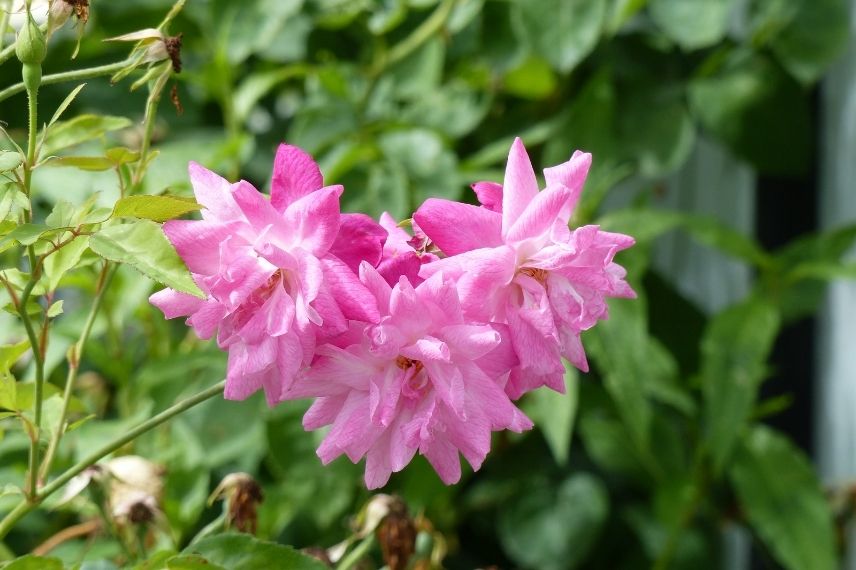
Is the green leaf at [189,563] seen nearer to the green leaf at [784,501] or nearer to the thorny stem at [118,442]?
the thorny stem at [118,442]

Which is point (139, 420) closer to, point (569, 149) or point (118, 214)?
point (118, 214)

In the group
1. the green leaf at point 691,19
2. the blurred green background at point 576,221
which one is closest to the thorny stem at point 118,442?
the blurred green background at point 576,221

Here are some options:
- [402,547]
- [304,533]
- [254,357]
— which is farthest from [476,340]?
[304,533]

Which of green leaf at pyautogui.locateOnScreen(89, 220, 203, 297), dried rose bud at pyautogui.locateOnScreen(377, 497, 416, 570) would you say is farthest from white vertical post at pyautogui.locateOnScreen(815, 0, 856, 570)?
green leaf at pyautogui.locateOnScreen(89, 220, 203, 297)

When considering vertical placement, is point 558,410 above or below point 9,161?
below

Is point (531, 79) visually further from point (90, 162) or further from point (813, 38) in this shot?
point (90, 162)

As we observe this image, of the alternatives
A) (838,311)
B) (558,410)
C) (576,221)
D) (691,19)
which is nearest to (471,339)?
(558,410)

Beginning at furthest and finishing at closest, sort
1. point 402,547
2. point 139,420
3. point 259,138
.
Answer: point 259,138 < point 139,420 < point 402,547
